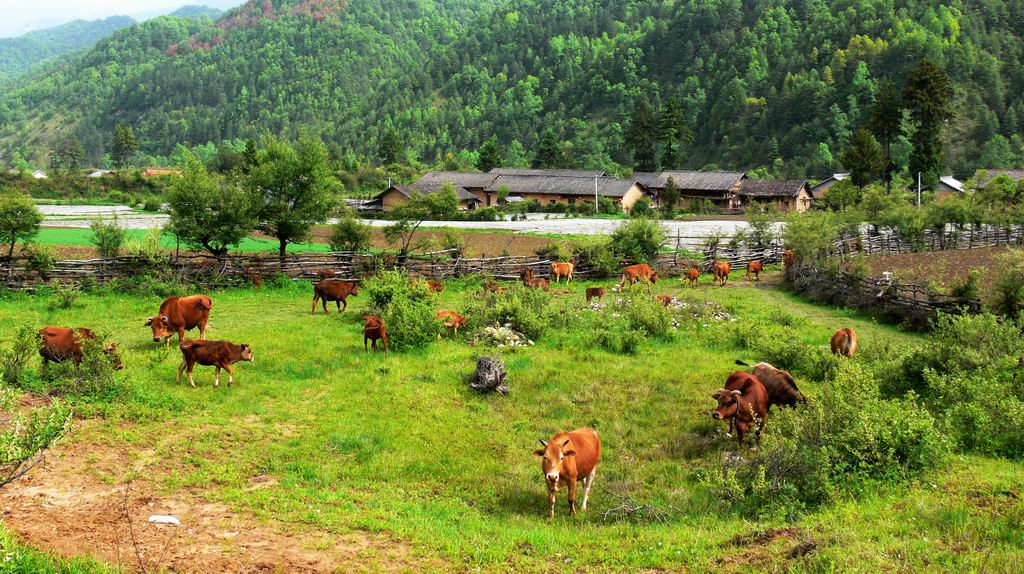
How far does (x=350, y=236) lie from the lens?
3127cm

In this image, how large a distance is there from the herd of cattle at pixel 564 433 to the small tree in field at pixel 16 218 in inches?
536

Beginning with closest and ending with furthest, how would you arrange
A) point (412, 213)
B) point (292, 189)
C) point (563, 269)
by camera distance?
point (292, 189) → point (563, 269) → point (412, 213)

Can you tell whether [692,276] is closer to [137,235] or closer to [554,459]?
[554,459]

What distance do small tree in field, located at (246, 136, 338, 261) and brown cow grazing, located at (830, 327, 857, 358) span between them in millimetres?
21570

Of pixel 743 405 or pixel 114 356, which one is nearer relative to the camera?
pixel 743 405

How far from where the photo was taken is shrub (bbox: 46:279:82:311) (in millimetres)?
20953

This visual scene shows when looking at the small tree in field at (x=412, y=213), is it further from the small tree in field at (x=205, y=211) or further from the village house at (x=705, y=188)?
the village house at (x=705, y=188)

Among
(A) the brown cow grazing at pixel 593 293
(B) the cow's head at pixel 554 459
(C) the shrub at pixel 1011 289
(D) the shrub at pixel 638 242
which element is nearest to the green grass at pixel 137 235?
(D) the shrub at pixel 638 242

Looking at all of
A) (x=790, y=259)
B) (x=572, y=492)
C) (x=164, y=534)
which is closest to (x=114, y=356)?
(x=164, y=534)

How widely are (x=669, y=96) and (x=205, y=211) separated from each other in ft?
363

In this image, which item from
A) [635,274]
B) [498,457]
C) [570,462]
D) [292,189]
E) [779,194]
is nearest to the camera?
[570,462]

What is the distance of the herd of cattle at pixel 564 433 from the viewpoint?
8.76m

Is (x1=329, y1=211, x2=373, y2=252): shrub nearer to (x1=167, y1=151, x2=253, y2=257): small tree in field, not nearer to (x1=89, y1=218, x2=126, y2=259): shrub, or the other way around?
(x1=167, y1=151, x2=253, y2=257): small tree in field

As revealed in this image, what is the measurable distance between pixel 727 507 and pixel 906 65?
10582cm
